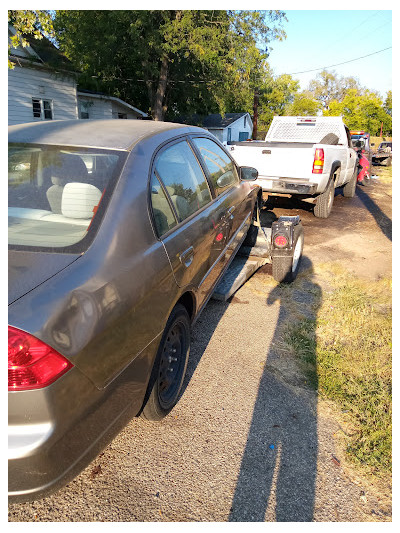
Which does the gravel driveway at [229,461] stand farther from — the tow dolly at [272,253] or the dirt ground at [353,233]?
the dirt ground at [353,233]

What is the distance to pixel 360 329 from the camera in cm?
379

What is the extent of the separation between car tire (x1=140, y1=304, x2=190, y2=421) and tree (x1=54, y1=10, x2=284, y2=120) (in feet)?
59.2

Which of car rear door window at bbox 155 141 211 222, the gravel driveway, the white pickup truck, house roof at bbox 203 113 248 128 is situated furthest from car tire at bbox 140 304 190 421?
house roof at bbox 203 113 248 128

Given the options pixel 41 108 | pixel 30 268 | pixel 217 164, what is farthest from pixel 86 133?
pixel 41 108

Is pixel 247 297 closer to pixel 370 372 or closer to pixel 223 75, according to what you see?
pixel 370 372

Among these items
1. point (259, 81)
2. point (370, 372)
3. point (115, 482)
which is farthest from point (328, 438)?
point (259, 81)

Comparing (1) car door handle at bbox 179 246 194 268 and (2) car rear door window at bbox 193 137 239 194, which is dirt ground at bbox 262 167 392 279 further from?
(1) car door handle at bbox 179 246 194 268

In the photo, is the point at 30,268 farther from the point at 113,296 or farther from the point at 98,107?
the point at 98,107

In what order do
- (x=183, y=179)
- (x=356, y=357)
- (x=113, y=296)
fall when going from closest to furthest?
(x=113, y=296) < (x=183, y=179) < (x=356, y=357)

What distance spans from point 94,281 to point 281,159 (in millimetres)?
6208

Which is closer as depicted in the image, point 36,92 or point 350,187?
point 350,187

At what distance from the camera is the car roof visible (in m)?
2.30

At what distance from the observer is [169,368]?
2.59 m

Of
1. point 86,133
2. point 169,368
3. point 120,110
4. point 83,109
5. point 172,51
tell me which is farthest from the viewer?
point 120,110
